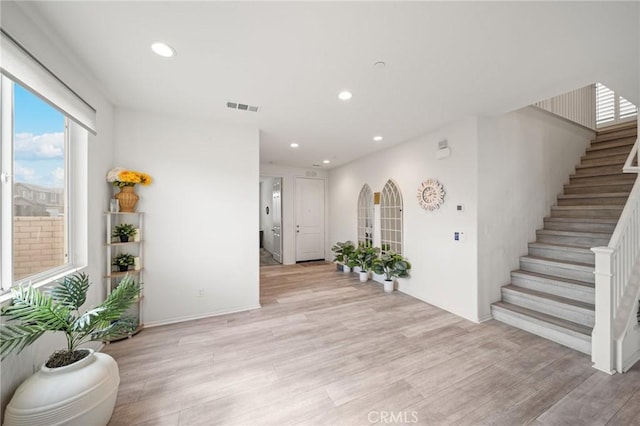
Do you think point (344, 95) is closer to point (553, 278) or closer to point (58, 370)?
point (58, 370)

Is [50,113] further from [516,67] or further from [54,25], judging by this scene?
[516,67]

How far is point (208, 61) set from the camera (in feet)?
6.42

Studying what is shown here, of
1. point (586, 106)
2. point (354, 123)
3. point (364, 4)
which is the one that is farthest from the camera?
point (586, 106)

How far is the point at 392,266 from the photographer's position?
422 centimetres

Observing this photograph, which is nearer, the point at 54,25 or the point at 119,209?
the point at 54,25

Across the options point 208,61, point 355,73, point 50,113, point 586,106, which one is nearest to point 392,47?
point 355,73

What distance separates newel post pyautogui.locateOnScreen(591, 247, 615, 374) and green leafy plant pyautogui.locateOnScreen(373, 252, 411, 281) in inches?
86.0

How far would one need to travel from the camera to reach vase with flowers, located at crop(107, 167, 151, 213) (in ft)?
8.39

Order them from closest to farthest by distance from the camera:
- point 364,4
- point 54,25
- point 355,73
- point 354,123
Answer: point 364,4, point 54,25, point 355,73, point 354,123

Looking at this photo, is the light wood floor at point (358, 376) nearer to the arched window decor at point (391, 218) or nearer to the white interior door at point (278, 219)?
the arched window decor at point (391, 218)

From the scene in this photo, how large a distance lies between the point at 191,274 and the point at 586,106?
7.23 metres

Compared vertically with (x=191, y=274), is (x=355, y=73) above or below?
above

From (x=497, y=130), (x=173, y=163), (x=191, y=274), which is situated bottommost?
(x=191, y=274)

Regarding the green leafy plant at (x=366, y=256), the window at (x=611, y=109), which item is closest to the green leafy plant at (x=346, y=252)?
the green leafy plant at (x=366, y=256)
